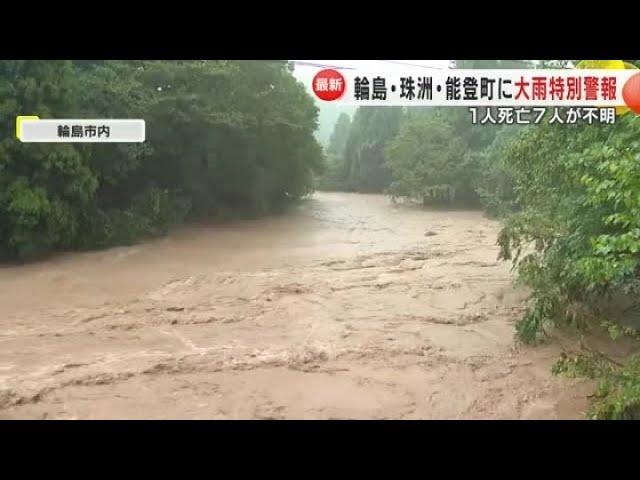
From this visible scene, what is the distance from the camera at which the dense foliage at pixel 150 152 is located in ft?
28.4

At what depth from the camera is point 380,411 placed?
4.31m

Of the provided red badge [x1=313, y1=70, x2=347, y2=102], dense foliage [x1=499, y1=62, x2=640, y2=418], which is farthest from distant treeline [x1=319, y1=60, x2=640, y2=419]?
red badge [x1=313, y1=70, x2=347, y2=102]

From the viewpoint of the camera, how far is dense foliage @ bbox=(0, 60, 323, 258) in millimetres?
8664

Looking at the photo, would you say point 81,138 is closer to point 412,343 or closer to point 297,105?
point 412,343

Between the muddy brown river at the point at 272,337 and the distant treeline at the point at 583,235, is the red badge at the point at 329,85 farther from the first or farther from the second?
the muddy brown river at the point at 272,337

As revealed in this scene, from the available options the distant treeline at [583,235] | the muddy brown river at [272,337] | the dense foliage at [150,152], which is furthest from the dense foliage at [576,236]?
the dense foliage at [150,152]

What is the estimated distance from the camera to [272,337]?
5965mm

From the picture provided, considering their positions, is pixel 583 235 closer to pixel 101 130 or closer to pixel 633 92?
pixel 633 92

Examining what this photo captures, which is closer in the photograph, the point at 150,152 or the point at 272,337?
the point at 272,337

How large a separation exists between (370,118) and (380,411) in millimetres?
19654

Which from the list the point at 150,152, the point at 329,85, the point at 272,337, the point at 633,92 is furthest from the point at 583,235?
the point at 150,152

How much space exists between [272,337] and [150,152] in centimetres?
613

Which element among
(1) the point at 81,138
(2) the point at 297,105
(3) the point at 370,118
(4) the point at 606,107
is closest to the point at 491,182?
(2) the point at 297,105

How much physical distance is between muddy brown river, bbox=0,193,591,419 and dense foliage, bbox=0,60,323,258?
29.5 inches
